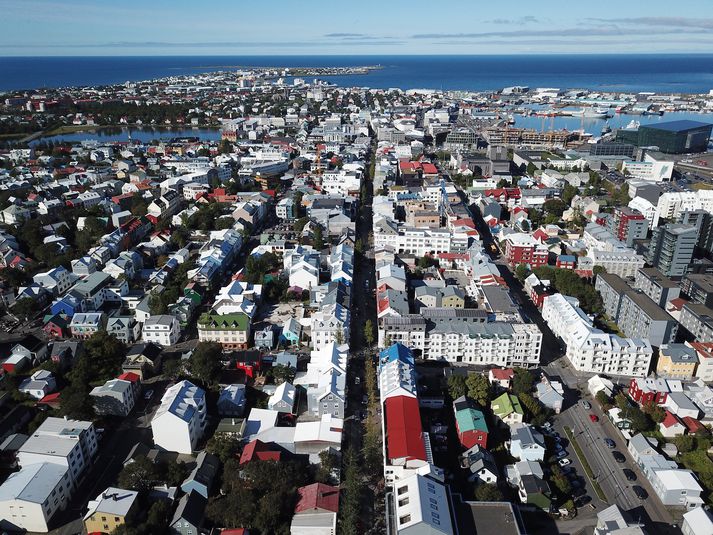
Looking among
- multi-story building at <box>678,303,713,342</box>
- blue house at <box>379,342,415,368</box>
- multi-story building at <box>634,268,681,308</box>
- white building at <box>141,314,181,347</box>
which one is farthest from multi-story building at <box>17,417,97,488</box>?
multi-story building at <box>634,268,681,308</box>

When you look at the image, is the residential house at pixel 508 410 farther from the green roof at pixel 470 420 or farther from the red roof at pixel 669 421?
the red roof at pixel 669 421

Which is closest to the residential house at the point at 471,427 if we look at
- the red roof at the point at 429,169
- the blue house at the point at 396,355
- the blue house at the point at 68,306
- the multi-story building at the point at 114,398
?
the blue house at the point at 396,355

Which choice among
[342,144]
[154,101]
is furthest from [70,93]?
[342,144]

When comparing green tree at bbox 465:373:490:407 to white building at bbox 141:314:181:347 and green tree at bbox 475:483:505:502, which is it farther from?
white building at bbox 141:314:181:347

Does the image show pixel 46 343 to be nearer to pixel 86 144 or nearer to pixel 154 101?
pixel 86 144

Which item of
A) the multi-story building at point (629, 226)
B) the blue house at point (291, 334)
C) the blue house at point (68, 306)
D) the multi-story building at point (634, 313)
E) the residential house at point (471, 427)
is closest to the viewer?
the residential house at point (471, 427)

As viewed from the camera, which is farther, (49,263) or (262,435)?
(49,263)

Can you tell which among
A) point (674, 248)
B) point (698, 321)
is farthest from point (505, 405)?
point (674, 248)

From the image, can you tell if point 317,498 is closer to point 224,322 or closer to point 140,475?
point 140,475
